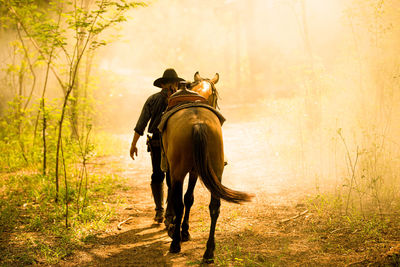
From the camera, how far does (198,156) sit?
344 centimetres

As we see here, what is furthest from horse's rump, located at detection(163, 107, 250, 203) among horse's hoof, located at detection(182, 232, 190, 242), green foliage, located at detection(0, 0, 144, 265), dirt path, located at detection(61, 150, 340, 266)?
green foliage, located at detection(0, 0, 144, 265)

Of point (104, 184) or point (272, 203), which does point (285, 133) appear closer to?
point (272, 203)

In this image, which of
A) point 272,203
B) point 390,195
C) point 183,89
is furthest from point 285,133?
point 183,89

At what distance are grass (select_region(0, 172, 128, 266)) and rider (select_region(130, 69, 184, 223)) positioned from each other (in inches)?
34.1

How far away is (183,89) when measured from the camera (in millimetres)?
4141

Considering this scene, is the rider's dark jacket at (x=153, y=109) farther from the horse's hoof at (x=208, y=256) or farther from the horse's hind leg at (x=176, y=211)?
the horse's hoof at (x=208, y=256)

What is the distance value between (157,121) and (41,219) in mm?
2279

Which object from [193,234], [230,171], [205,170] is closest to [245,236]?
[193,234]

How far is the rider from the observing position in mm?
4824

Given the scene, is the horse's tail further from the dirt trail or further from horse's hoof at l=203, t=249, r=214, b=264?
the dirt trail

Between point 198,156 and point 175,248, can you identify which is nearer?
point 198,156

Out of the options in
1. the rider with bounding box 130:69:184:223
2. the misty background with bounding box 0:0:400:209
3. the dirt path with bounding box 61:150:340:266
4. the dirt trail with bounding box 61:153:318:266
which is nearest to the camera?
the dirt path with bounding box 61:150:340:266

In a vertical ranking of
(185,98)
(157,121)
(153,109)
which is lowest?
(157,121)

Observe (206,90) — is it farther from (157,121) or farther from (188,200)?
(188,200)
